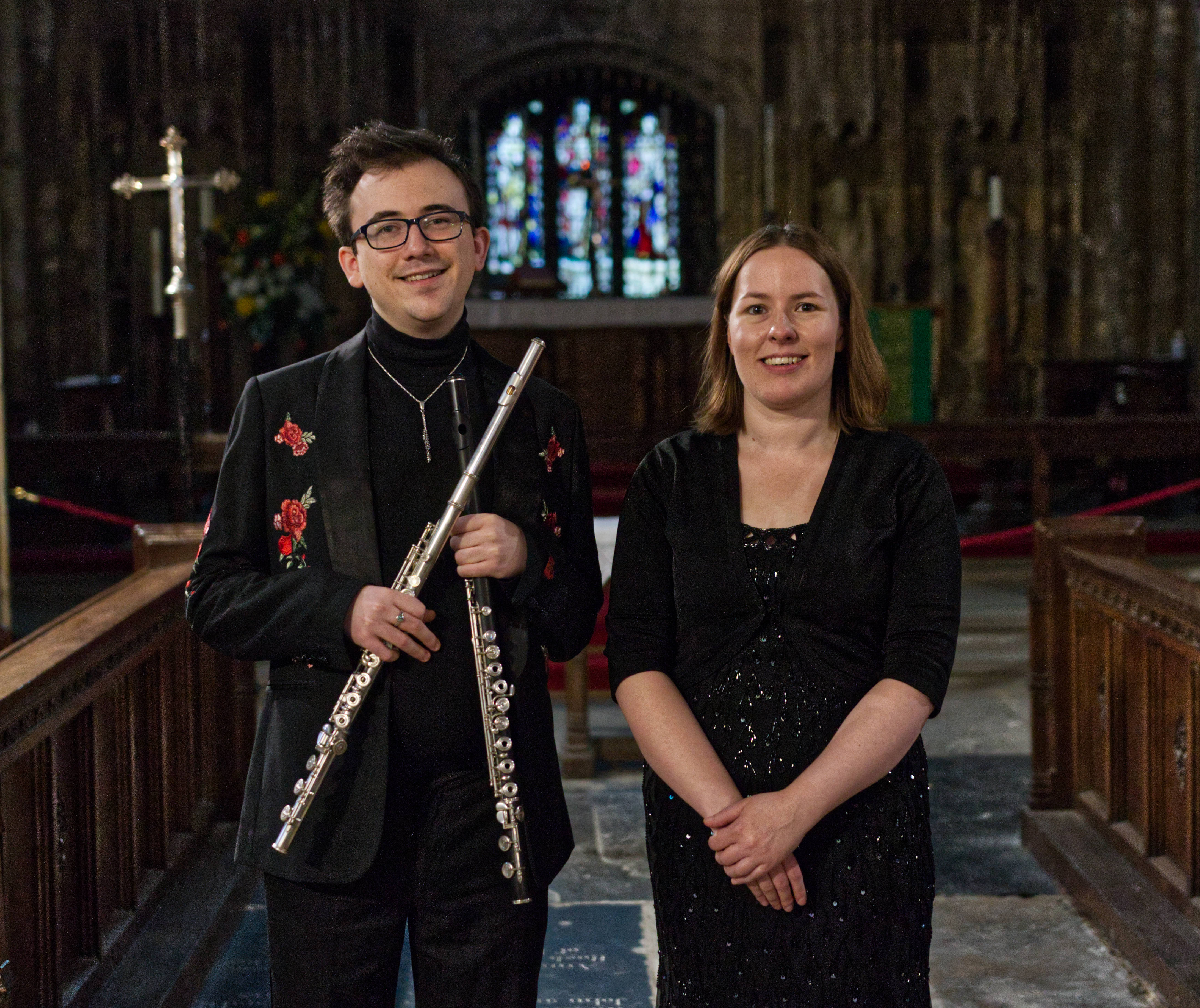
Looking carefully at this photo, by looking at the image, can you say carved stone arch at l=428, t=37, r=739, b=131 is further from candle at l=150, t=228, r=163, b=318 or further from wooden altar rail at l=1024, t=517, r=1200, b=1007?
wooden altar rail at l=1024, t=517, r=1200, b=1007

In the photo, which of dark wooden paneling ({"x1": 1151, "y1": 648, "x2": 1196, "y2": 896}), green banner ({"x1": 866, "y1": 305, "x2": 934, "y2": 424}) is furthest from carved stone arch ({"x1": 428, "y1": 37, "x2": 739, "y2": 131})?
dark wooden paneling ({"x1": 1151, "y1": 648, "x2": 1196, "y2": 896})

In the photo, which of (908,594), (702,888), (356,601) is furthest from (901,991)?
(356,601)

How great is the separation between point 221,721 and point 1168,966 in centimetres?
238

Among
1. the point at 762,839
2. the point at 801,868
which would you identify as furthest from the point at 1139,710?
the point at 762,839

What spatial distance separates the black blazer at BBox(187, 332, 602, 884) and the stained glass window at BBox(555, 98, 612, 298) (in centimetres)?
1005

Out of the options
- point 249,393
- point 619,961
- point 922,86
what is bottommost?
point 619,961

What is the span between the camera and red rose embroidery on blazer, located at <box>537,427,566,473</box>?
1.87m

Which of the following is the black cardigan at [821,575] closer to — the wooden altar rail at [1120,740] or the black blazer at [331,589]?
the black blazer at [331,589]

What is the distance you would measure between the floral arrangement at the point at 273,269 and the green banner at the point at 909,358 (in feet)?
11.3

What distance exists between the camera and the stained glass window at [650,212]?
1184 centimetres

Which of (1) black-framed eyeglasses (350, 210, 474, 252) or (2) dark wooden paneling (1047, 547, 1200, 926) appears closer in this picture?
(1) black-framed eyeglasses (350, 210, 474, 252)

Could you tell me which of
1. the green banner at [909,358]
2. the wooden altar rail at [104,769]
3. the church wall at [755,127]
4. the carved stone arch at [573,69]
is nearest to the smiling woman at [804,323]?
the wooden altar rail at [104,769]

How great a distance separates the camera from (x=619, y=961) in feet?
10.4

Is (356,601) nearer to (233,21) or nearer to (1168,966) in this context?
(1168,966)
